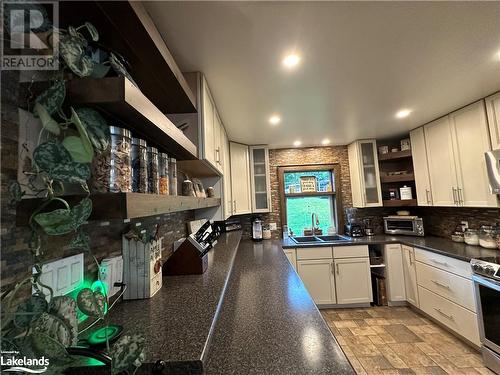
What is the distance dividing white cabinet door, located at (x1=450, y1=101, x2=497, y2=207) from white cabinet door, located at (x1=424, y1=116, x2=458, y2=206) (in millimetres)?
62

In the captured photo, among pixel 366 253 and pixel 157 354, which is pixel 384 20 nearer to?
pixel 157 354

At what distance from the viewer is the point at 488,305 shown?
1.86 metres

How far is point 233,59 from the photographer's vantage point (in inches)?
53.7

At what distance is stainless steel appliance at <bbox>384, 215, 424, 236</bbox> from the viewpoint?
3.16 meters

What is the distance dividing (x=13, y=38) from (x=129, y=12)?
31cm

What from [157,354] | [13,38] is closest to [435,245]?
[157,354]

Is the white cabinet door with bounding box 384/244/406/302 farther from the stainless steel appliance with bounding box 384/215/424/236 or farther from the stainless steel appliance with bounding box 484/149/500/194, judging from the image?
the stainless steel appliance with bounding box 484/149/500/194

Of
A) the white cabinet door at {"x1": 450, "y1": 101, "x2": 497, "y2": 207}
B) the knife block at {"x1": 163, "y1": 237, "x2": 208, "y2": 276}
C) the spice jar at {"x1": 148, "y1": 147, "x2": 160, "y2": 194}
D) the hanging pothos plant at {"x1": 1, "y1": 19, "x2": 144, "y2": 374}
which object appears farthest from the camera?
the white cabinet door at {"x1": 450, "y1": 101, "x2": 497, "y2": 207}

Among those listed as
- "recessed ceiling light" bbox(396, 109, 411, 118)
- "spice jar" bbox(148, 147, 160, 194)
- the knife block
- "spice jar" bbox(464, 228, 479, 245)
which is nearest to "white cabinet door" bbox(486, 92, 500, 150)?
"recessed ceiling light" bbox(396, 109, 411, 118)

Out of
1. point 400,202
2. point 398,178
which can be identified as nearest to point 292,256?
point 400,202

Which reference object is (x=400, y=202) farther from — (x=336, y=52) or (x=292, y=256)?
(x=336, y=52)

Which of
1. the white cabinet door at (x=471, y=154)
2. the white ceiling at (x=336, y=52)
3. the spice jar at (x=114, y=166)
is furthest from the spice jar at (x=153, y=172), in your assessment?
the white cabinet door at (x=471, y=154)

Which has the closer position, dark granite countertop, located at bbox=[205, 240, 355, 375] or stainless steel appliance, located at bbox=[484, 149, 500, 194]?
dark granite countertop, located at bbox=[205, 240, 355, 375]
